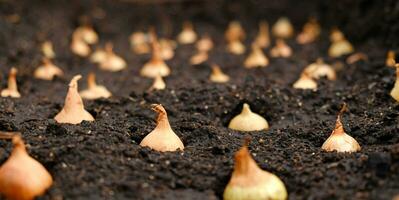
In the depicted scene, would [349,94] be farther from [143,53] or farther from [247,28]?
[247,28]

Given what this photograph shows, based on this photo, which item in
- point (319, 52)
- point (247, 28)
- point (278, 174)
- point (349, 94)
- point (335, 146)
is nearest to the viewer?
point (278, 174)

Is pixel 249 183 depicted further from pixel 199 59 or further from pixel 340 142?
pixel 199 59

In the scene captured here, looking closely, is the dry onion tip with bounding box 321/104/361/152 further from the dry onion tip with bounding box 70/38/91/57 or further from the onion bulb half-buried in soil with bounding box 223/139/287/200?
the dry onion tip with bounding box 70/38/91/57

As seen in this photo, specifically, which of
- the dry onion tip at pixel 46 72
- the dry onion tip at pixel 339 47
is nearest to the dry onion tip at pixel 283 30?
the dry onion tip at pixel 339 47

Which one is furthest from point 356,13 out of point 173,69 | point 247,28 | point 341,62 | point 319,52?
point 173,69

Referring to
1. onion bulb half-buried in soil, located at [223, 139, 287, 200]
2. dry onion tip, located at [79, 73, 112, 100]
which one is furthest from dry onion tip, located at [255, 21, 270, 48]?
onion bulb half-buried in soil, located at [223, 139, 287, 200]
